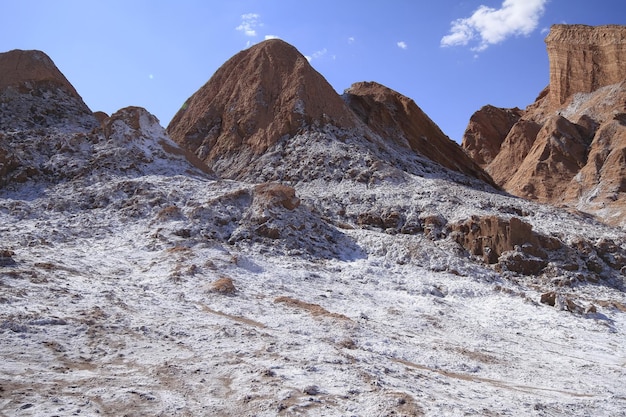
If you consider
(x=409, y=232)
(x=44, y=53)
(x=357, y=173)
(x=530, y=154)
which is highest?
(x=530, y=154)

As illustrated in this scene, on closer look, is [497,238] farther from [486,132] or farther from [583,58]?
[486,132]

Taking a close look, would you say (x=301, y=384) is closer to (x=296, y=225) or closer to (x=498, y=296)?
(x=498, y=296)

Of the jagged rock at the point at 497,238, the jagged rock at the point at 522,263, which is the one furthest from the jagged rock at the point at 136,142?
the jagged rock at the point at 522,263

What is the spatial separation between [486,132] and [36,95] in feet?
169

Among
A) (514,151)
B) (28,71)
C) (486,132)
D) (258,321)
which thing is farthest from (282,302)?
(486,132)

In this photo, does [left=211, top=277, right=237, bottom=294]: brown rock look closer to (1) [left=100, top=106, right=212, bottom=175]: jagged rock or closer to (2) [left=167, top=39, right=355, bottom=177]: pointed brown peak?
(1) [left=100, top=106, right=212, bottom=175]: jagged rock

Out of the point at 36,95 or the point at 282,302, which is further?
the point at 36,95

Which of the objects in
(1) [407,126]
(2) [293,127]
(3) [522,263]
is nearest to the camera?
(3) [522,263]

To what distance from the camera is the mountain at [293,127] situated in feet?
94.6

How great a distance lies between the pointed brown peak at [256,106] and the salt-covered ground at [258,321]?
10.8m

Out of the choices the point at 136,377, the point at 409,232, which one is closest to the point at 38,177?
the point at 409,232

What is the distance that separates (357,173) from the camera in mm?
26609

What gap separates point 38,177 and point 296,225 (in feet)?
35.9

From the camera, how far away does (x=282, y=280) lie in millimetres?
14484
